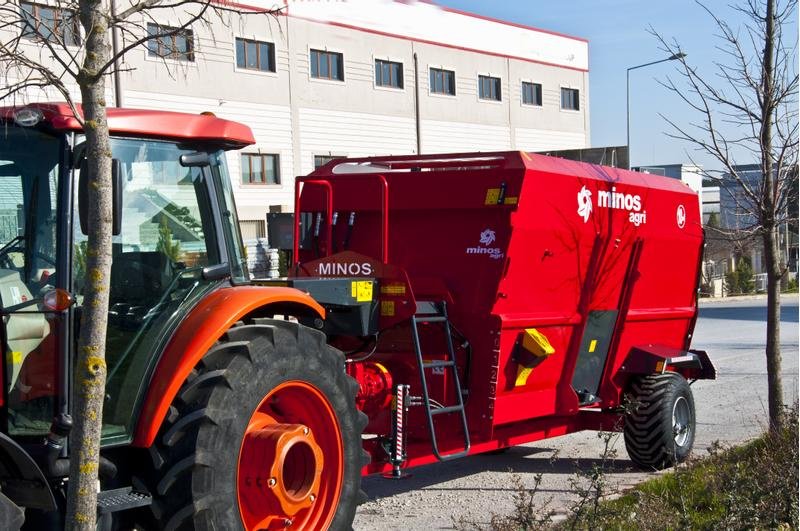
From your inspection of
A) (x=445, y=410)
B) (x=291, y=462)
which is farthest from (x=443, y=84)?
(x=291, y=462)

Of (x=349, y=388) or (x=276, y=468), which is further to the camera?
(x=349, y=388)

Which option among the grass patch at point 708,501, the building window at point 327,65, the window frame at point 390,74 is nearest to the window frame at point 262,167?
the building window at point 327,65

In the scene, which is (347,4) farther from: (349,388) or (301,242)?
(301,242)

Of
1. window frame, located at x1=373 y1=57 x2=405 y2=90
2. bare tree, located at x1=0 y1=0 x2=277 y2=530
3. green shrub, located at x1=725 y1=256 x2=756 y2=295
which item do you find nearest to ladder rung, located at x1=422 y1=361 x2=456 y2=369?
bare tree, located at x1=0 y1=0 x2=277 y2=530

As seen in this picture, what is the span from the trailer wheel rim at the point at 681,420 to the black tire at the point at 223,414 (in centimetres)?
411

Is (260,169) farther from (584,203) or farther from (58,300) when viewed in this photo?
(58,300)

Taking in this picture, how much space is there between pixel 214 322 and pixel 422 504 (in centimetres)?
293

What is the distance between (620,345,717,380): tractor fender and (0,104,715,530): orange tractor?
3 cm

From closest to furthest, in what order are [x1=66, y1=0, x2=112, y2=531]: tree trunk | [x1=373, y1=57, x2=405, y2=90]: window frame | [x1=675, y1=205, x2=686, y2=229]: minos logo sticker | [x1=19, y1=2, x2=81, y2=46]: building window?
[x1=66, y1=0, x2=112, y2=531]: tree trunk < [x1=19, y1=2, x2=81, y2=46]: building window < [x1=675, y1=205, x2=686, y2=229]: minos logo sticker < [x1=373, y1=57, x2=405, y2=90]: window frame

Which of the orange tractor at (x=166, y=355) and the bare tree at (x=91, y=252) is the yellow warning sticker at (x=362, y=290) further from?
the bare tree at (x=91, y=252)

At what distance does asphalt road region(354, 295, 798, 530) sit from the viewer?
716 cm

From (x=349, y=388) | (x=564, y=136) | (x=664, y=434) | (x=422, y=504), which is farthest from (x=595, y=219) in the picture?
(x=564, y=136)

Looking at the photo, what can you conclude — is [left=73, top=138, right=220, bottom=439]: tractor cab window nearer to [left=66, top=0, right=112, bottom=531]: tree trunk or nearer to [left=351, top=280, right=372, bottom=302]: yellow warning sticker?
[left=66, top=0, right=112, bottom=531]: tree trunk

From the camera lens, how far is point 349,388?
228 inches
